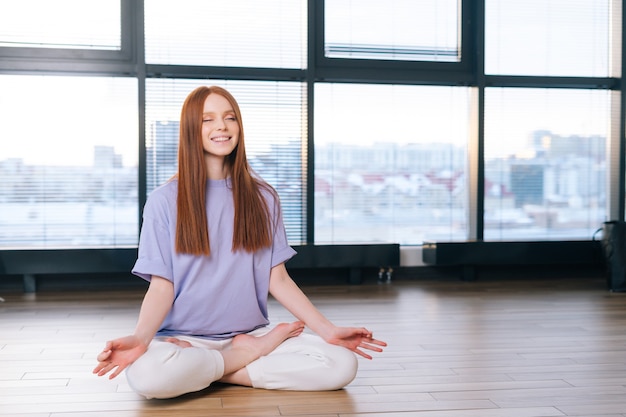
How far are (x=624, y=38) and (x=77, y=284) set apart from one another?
4193 millimetres

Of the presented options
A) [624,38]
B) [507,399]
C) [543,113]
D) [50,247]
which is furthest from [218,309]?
[624,38]

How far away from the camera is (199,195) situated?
239 centimetres

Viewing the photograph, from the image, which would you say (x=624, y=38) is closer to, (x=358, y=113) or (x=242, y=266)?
(x=358, y=113)

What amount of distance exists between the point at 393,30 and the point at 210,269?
11.1 ft

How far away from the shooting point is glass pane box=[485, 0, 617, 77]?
543 cm

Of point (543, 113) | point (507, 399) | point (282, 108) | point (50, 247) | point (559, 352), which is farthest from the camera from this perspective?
point (543, 113)

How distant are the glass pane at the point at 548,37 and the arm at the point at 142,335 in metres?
3.73

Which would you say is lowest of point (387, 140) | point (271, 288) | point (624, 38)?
point (271, 288)

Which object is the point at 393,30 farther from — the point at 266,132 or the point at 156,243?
the point at 156,243

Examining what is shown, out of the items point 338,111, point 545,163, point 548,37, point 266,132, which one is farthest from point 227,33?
point 545,163

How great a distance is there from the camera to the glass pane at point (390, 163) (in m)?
5.29

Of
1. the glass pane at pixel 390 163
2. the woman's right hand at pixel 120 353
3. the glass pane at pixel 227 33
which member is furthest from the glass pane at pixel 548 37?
the woman's right hand at pixel 120 353

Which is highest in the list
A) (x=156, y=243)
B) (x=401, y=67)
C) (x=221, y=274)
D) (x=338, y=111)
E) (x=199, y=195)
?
(x=401, y=67)

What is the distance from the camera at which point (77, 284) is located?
16.1ft
